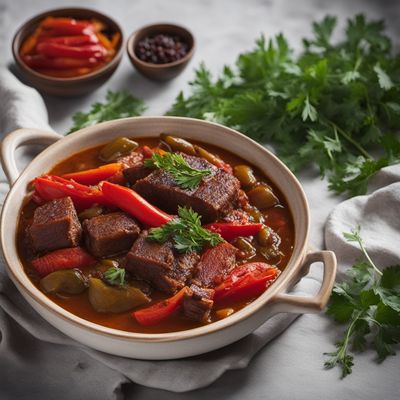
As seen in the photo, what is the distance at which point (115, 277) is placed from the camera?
4012 millimetres

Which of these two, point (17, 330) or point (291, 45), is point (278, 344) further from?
point (291, 45)

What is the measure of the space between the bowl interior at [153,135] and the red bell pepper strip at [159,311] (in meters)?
0.18

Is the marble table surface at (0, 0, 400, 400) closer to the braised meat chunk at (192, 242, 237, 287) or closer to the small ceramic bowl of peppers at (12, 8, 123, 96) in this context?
the small ceramic bowl of peppers at (12, 8, 123, 96)

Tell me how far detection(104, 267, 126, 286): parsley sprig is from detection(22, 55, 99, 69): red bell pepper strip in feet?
9.32

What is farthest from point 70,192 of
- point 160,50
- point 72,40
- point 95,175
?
point 160,50

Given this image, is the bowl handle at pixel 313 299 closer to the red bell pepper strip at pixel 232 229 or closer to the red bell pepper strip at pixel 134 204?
the red bell pepper strip at pixel 232 229

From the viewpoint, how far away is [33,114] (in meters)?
5.73

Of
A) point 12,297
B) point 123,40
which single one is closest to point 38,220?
point 12,297

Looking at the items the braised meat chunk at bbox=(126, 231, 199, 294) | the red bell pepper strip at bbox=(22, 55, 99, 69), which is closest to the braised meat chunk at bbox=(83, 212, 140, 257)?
the braised meat chunk at bbox=(126, 231, 199, 294)

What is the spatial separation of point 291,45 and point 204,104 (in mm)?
1575

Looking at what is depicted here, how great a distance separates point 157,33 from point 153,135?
197 cm

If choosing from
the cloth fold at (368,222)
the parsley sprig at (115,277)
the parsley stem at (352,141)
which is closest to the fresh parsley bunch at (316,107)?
the parsley stem at (352,141)

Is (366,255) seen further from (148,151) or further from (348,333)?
(148,151)

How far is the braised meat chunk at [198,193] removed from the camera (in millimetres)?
4328
